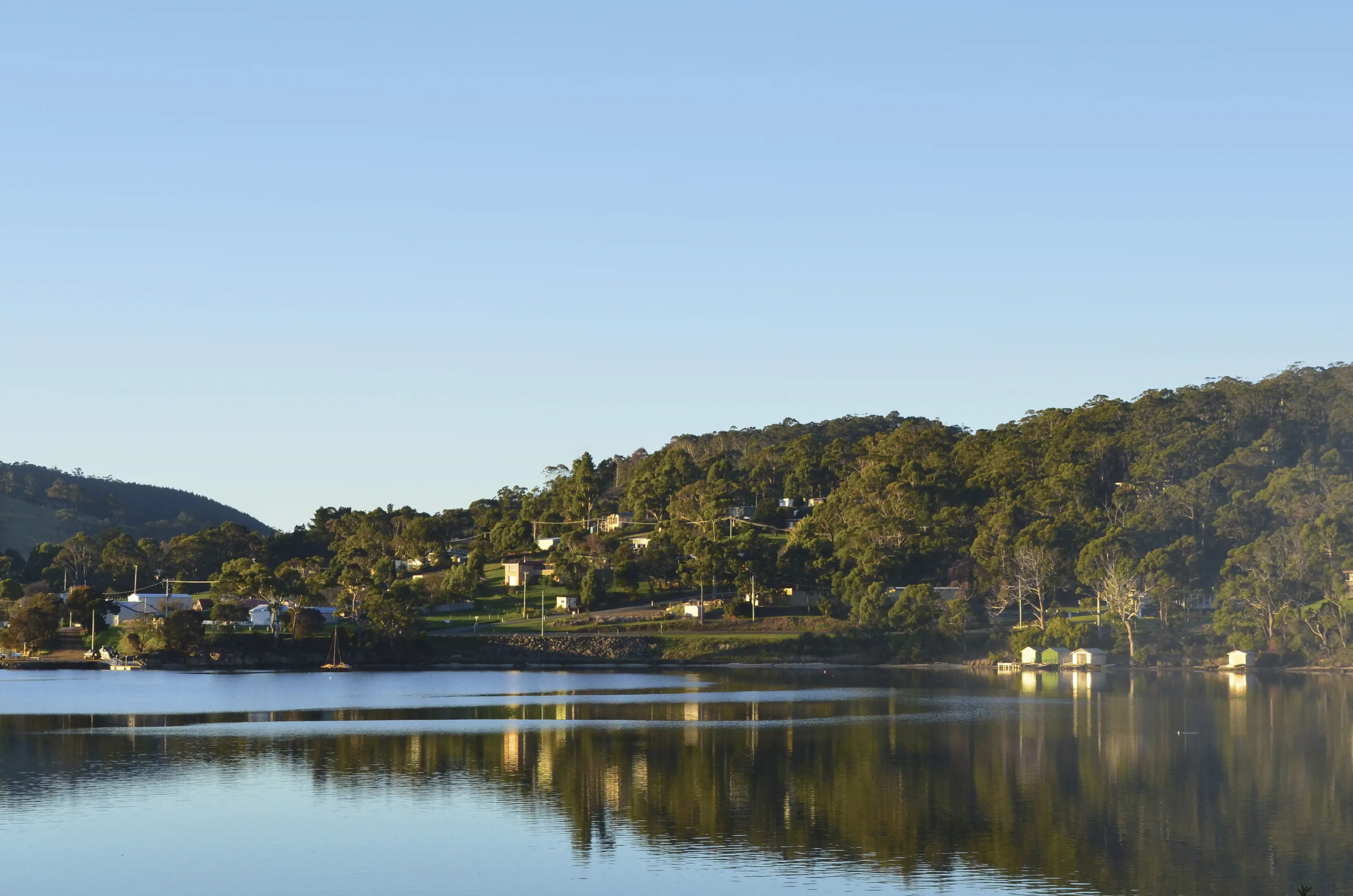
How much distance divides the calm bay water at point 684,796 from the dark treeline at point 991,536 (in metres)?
30.5

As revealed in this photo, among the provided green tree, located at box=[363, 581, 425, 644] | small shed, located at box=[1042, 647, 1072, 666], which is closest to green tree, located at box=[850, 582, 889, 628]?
small shed, located at box=[1042, 647, 1072, 666]

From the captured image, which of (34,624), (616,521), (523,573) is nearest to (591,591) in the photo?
(523,573)

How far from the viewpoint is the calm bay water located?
29.9 meters

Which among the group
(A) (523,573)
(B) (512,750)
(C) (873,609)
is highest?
(A) (523,573)

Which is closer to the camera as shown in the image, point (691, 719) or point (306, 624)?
point (691, 719)

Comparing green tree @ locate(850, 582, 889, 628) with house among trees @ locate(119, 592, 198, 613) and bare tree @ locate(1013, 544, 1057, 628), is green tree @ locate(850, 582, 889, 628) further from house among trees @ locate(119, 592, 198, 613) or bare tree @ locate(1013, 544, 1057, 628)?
house among trees @ locate(119, 592, 198, 613)

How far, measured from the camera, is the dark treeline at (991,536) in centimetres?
10244

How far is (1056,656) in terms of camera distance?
9900 centimetres

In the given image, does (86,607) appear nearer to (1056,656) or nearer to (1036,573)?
(1036,573)

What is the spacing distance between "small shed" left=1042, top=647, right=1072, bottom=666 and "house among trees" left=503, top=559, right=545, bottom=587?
177 ft

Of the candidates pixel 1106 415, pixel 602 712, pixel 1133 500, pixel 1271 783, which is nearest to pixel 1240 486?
pixel 1133 500

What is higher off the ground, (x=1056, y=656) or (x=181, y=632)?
(x=181, y=632)

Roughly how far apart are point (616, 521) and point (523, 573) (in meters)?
32.2

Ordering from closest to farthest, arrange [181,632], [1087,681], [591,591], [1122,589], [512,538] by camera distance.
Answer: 1. [1087,681]
2. [1122,589]
3. [181,632]
4. [591,591]
5. [512,538]
